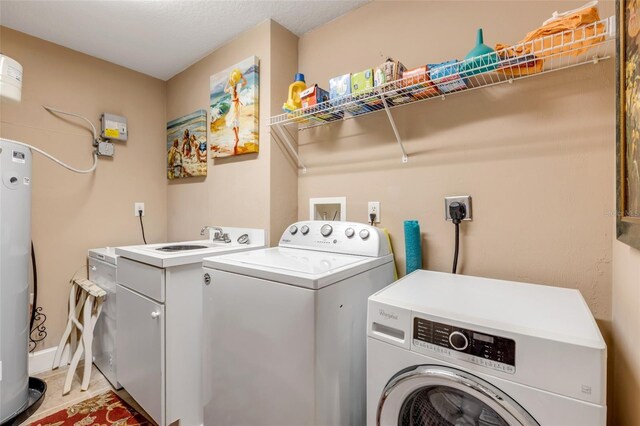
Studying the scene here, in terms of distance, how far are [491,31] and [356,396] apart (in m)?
1.68

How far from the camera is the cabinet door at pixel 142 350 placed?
1.45 meters

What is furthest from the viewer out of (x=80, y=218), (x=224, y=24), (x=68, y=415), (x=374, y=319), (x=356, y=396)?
(x=80, y=218)

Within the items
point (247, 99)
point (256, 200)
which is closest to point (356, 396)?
point (256, 200)

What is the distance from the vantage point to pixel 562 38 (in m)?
0.98

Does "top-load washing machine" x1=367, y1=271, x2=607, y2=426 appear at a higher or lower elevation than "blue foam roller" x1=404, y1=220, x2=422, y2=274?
lower

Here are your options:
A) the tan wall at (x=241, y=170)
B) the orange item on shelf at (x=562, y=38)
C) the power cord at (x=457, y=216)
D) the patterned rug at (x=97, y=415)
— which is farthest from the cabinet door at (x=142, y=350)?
the orange item on shelf at (x=562, y=38)

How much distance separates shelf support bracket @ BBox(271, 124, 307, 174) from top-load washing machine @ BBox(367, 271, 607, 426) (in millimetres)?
1171

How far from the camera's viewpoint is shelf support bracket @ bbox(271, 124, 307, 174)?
1.93m

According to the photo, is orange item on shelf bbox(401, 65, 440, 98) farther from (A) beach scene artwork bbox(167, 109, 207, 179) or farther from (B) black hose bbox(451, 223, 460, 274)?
(A) beach scene artwork bbox(167, 109, 207, 179)

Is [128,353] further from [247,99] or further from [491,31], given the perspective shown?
[491,31]

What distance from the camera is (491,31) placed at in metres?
1.30

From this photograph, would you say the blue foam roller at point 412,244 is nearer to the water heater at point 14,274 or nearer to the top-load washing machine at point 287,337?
the top-load washing machine at point 287,337

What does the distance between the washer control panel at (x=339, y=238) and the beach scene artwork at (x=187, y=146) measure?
3.77 feet

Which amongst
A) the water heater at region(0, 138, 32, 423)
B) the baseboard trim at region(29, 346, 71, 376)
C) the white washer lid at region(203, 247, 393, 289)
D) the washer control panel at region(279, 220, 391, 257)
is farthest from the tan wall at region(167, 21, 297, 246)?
the baseboard trim at region(29, 346, 71, 376)
